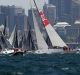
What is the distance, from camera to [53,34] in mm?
175000

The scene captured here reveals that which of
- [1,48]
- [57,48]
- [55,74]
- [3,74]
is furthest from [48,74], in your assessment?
[1,48]

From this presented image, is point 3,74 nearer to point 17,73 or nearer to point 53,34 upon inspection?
point 17,73

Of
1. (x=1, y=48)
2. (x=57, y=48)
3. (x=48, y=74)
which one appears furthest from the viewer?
(x=1, y=48)

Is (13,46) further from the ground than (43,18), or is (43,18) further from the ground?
(43,18)

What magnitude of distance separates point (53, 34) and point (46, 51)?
6.59 meters

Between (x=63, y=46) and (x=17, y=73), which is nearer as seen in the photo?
(x=17, y=73)

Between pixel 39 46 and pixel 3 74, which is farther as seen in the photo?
pixel 39 46

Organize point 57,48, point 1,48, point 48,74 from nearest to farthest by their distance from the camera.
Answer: point 48,74, point 57,48, point 1,48

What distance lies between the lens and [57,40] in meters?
173

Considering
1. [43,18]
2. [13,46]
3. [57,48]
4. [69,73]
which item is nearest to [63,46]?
[57,48]

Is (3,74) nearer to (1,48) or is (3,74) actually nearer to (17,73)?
(17,73)

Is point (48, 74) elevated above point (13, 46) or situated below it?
above

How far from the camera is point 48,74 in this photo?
57.1m

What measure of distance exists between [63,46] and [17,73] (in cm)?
11483
